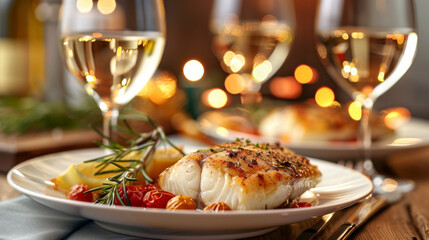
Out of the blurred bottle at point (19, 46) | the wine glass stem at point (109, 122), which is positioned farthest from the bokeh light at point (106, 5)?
the blurred bottle at point (19, 46)

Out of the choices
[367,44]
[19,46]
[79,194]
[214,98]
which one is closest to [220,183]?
[79,194]

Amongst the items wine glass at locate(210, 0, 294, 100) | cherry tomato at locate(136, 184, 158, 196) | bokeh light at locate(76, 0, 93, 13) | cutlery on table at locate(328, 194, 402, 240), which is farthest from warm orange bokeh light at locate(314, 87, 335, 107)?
cherry tomato at locate(136, 184, 158, 196)

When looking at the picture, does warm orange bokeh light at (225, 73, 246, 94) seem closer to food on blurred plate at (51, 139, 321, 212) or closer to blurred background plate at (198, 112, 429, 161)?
blurred background plate at (198, 112, 429, 161)

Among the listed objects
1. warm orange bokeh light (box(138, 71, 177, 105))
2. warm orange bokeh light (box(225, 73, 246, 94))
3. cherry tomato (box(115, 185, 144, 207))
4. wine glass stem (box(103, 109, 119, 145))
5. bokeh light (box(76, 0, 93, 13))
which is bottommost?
warm orange bokeh light (box(225, 73, 246, 94))

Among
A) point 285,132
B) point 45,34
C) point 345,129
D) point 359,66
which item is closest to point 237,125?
point 285,132

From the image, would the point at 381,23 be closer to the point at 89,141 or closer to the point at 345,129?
the point at 345,129

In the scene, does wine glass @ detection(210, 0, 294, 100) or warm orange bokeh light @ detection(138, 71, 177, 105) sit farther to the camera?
warm orange bokeh light @ detection(138, 71, 177, 105)
